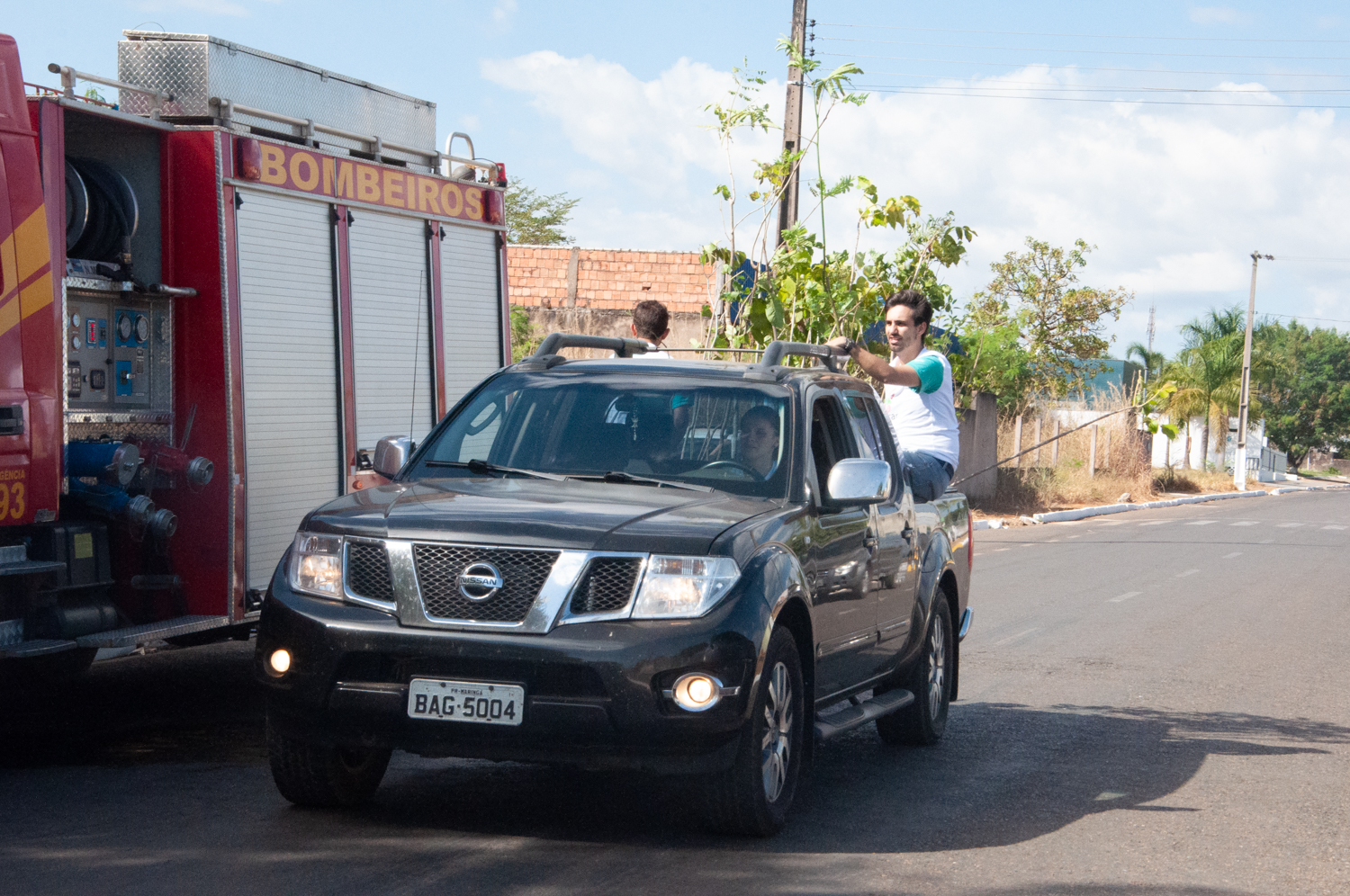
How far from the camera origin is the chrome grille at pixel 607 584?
507cm

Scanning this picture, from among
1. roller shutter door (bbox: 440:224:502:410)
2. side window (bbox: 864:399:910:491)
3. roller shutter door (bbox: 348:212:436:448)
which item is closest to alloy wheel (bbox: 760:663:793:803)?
side window (bbox: 864:399:910:491)

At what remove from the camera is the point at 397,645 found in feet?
16.6

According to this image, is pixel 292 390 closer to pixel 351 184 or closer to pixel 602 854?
pixel 351 184

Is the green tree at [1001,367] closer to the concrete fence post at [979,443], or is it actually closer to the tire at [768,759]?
the concrete fence post at [979,443]

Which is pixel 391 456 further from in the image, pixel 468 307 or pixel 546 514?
pixel 468 307

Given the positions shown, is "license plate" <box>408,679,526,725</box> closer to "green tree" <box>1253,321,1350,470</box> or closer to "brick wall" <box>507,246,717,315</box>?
"brick wall" <box>507,246,717,315</box>

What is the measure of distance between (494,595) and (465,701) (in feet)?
1.14

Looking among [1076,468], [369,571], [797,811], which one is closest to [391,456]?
[369,571]

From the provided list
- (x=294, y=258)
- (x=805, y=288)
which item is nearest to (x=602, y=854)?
(x=294, y=258)

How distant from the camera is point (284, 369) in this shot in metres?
7.73

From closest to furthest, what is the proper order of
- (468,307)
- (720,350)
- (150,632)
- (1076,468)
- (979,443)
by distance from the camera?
(150,632) < (720,350) < (468,307) < (979,443) < (1076,468)

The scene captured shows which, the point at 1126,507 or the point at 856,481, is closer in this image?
the point at 856,481

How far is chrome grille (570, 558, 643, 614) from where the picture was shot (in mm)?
5070

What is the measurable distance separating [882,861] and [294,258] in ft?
14.0
